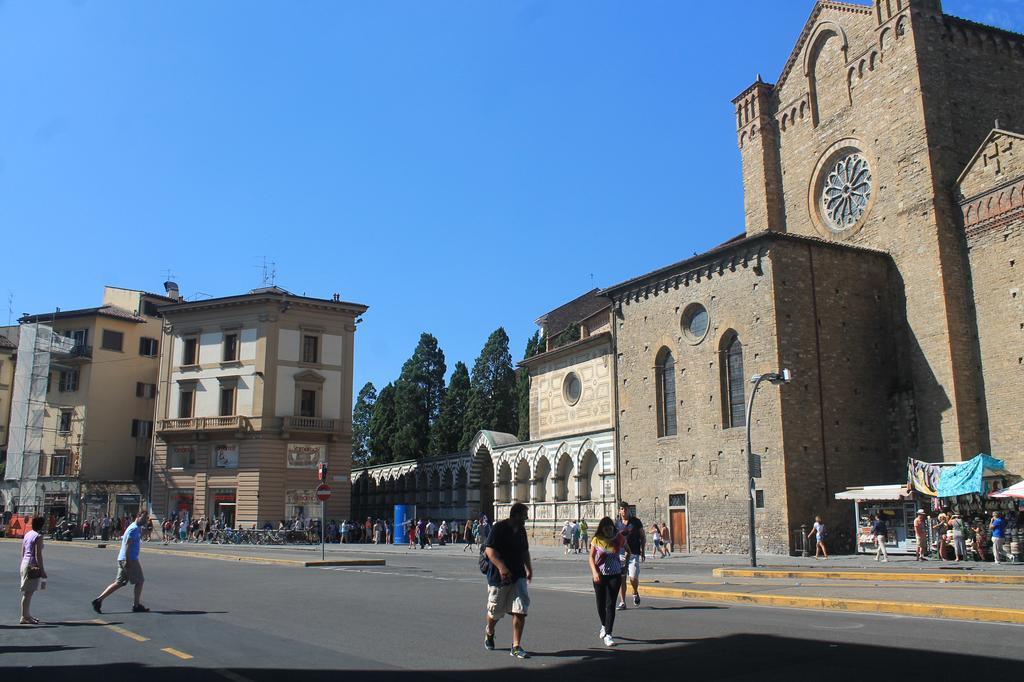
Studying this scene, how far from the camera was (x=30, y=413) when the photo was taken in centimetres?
5462

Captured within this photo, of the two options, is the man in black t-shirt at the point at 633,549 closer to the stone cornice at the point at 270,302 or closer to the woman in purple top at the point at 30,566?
the woman in purple top at the point at 30,566

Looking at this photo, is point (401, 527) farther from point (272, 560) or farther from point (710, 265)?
point (710, 265)

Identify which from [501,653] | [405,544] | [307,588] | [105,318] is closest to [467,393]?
[405,544]

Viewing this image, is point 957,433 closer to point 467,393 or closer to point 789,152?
point 789,152

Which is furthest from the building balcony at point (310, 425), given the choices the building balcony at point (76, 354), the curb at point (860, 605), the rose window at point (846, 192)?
the curb at point (860, 605)

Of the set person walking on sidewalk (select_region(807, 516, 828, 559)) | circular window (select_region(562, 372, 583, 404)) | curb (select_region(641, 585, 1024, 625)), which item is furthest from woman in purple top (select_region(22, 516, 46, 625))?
circular window (select_region(562, 372, 583, 404))

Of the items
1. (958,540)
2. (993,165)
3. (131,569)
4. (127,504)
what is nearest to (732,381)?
(958,540)

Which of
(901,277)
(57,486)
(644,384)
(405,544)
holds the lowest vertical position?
(405,544)

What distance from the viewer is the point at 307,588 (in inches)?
682

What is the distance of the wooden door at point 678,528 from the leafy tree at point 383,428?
111 ft

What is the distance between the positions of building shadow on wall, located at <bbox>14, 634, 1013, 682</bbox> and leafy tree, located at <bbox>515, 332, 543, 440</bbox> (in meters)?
41.9

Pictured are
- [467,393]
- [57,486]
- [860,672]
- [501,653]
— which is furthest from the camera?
[467,393]

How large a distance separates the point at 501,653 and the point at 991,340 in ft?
85.9

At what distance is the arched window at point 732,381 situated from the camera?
3148 cm
